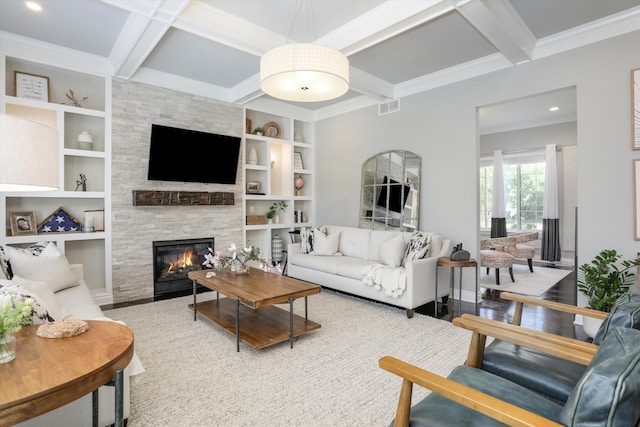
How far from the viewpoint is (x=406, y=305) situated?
→ 3.70 metres

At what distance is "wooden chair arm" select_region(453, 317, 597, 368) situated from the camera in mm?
1499

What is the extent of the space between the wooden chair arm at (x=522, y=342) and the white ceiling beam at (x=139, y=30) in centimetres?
306

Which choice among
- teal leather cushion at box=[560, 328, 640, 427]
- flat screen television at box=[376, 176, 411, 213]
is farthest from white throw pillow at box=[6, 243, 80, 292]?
flat screen television at box=[376, 176, 411, 213]

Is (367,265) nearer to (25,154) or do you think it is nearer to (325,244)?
(325,244)

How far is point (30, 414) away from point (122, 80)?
4.22 meters

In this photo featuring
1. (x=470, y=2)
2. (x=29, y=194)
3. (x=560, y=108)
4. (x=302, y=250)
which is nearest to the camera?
(x=470, y=2)

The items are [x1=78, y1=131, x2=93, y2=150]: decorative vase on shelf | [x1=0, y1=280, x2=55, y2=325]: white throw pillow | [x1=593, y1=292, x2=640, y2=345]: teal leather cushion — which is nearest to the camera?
[x1=593, y1=292, x2=640, y2=345]: teal leather cushion

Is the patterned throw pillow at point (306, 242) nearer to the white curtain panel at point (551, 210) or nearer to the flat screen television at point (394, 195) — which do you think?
the flat screen television at point (394, 195)

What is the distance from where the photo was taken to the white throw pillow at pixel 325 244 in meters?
5.10

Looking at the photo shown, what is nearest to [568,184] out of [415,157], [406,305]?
[415,157]

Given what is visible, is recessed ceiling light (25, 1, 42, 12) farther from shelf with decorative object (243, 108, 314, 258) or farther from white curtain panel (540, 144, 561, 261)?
white curtain panel (540, 144, 561, 261)

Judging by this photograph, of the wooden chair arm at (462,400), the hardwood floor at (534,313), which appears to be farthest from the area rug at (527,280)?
the wooden chair arm at (462,400)

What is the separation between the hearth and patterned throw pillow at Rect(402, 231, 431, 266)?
2.86 m

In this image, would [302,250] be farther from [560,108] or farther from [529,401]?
[560,108]
